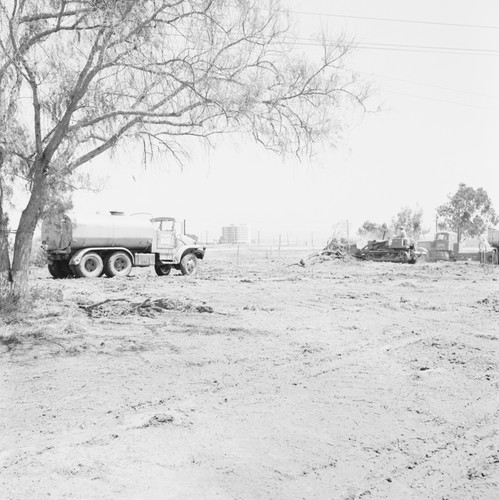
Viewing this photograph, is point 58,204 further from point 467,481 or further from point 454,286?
point 454,286

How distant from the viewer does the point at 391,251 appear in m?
32.3

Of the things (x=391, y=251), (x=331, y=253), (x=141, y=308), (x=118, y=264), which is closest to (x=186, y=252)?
(x=118, y=264)

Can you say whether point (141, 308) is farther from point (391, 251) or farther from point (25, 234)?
point (391, 251)

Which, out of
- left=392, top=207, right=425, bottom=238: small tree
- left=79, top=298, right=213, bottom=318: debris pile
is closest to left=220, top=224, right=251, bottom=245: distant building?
left=392, top=207, right=425, bottom=238: small tree

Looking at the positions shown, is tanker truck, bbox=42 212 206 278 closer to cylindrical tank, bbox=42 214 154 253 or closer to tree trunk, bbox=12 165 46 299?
cylindrical tank, bbox=42 214 154 253

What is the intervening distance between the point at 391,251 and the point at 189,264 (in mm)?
12125

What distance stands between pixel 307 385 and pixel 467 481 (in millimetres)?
3124

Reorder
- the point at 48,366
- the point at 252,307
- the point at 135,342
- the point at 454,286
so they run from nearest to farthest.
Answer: the point at 48,366, the point at 135,342, the point at 252,307, the point at 454,286

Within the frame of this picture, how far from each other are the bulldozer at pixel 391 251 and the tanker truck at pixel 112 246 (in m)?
11.9

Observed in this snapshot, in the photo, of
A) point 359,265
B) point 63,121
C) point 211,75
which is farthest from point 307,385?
point 359,265

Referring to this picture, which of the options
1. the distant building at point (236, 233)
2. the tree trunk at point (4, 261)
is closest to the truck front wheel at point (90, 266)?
the tree trunk at point (4, 261)

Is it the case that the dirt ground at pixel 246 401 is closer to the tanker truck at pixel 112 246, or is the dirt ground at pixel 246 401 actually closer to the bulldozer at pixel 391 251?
the tanker truck at pixel 112 246

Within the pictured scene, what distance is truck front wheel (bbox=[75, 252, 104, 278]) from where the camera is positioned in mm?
21547

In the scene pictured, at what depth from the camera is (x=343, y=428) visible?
21.1 ft
